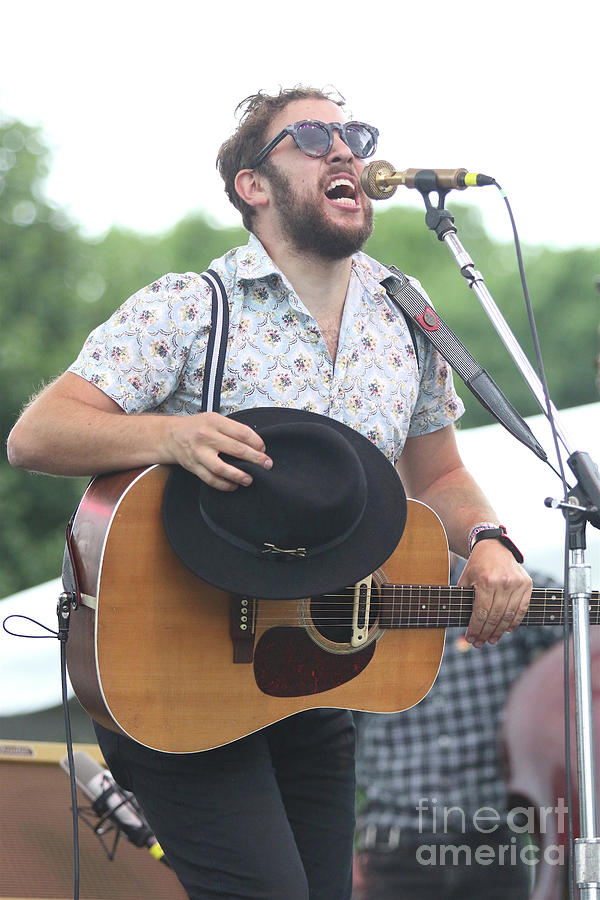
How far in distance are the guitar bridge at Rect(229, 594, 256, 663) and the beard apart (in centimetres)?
97

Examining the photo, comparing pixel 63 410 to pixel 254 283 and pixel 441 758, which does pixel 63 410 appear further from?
pixel 441 758

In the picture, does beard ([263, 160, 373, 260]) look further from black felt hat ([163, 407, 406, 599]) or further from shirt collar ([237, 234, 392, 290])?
black felt hat ([163, 407, 406, 599])

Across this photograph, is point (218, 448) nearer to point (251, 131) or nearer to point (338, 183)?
point (338, 183)

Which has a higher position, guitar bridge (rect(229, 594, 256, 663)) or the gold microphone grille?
the gold microphone grille

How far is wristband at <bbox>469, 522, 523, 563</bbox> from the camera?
2740 millimetres

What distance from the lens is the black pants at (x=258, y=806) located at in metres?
2.24

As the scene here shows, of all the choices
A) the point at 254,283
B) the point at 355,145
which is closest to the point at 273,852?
the point at 254,283

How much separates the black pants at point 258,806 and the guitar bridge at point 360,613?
221mm

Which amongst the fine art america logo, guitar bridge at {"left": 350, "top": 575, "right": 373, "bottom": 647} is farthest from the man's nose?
the fine art america logo

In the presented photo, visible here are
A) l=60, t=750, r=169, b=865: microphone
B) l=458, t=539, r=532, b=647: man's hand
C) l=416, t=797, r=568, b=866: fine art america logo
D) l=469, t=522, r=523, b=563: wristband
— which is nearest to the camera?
l=458, t=539, r=532, b=647: man's hand

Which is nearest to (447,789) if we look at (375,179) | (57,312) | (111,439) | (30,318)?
(111,439)

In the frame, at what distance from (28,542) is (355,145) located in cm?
1686

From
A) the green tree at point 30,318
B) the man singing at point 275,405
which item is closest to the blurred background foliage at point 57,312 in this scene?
the green tree at point 30,318

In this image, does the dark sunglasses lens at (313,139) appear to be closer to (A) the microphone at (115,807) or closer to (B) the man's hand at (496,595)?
(B) the man's hand at (496,595)
